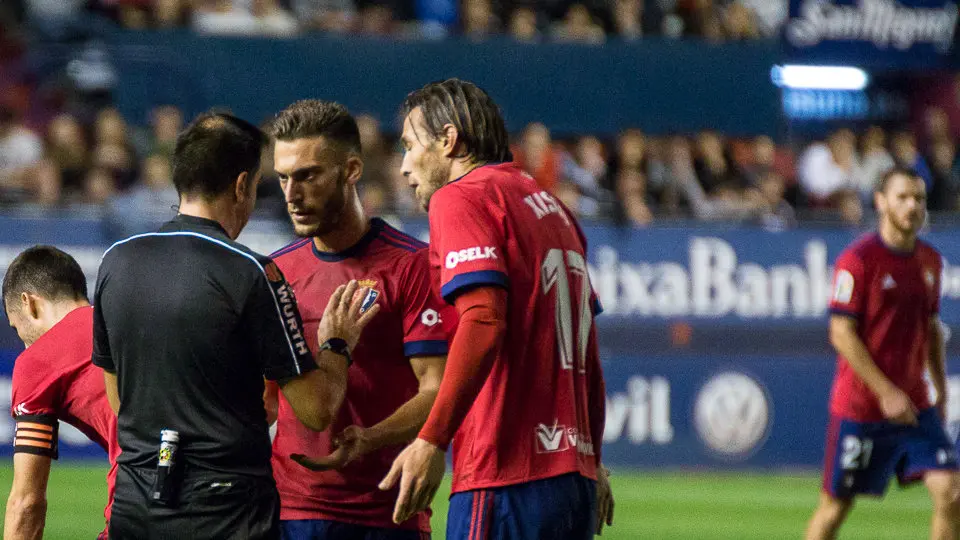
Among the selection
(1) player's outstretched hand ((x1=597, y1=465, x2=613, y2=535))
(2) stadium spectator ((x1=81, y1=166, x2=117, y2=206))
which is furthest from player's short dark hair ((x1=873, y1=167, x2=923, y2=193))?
(2) stadium spectator ((x1=81, y1=166, x2=117, y2=206))

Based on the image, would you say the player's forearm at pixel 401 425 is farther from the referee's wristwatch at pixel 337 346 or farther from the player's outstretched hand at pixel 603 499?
the player's outstretched hand at pixel 603 499

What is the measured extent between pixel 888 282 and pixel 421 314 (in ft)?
15.5

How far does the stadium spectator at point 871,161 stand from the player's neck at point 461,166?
14.0 metres

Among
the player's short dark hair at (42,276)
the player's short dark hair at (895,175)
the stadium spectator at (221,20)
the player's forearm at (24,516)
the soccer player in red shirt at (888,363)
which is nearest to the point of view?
the player's forearm at (24,516)

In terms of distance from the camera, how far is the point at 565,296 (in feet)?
13.9

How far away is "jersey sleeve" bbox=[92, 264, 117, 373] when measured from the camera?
4035 mm

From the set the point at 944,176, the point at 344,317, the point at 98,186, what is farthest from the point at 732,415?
the point at 344,317

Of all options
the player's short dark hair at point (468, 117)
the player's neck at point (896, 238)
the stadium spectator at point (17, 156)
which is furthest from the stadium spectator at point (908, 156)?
the player's short dark hair at point (468, 117)

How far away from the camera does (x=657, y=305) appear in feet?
46.4

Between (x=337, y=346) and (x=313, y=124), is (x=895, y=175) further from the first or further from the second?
(x=337, y=346)

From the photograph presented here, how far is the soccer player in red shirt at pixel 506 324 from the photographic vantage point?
4.02 meters

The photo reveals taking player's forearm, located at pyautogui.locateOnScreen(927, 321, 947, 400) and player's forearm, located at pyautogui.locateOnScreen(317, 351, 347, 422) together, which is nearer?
player's forearm, located at pyautogui.locateOnScreen(317, 351, 347, 422)

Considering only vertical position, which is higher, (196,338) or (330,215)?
(330,215)

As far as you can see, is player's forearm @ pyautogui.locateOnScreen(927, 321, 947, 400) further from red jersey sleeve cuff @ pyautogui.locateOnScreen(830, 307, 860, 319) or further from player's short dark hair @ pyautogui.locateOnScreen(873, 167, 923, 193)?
player's short dark hair @ pyautogui.locateOnScreen(873, 167, 923, 193)
